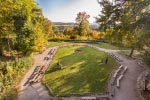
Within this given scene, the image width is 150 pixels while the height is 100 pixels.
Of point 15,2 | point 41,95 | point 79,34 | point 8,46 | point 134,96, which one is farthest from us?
point 79,34

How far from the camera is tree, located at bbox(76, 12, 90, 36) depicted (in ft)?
272

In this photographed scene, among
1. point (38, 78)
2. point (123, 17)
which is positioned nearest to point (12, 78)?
point (38, 78)

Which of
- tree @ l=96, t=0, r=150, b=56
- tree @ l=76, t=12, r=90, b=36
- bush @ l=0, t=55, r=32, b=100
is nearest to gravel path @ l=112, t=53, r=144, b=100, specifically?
tree @ l=96, t=0, r=150, b=56

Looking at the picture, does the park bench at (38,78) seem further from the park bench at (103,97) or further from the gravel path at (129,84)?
the gravel path at (129,84)

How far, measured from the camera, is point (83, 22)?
8375 cm

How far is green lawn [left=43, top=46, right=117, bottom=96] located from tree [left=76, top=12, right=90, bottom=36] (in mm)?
40984

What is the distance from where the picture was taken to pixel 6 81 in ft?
88.0

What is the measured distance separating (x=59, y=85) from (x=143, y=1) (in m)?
13.7

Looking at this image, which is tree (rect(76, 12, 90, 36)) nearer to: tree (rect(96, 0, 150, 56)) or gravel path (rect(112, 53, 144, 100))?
gravel path (rect(112, 53, 144, 100))

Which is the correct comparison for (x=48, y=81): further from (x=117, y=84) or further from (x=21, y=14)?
(x=21, y=14)

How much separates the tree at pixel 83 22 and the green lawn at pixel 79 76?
134 feet

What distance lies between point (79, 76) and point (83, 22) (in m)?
54.4

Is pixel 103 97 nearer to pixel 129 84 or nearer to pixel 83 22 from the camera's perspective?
pixel 129 84

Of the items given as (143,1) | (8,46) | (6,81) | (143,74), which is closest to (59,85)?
(6,81)
